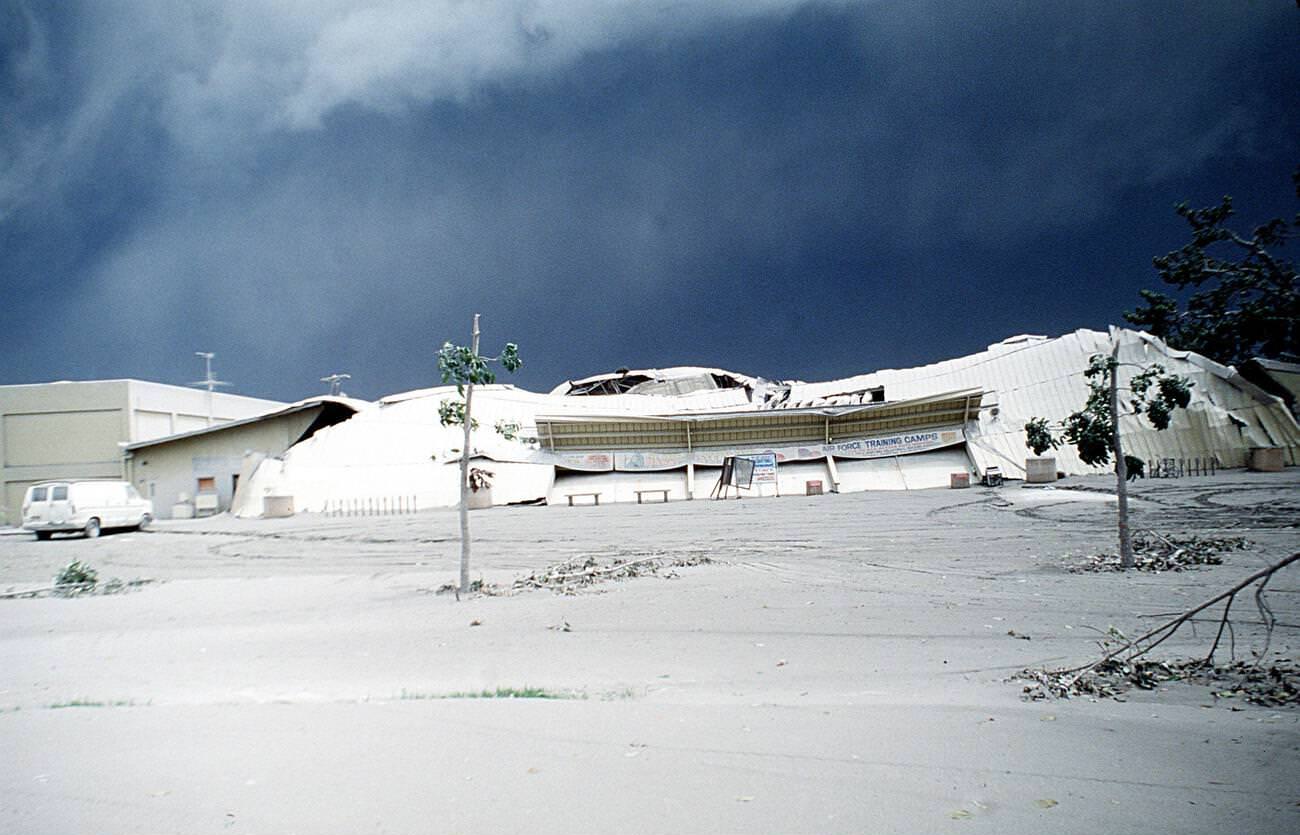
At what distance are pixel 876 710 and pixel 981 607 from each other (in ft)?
13.1

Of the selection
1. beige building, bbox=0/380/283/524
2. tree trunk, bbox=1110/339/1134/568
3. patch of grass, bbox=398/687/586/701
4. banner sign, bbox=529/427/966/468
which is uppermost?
beige building, bbox=0/380/283/524

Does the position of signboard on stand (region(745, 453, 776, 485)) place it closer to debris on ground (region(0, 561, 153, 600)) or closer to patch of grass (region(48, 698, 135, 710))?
debris on ground (region(0, 561, 153, 600))

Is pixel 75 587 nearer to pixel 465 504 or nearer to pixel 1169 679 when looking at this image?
pixel 465 504

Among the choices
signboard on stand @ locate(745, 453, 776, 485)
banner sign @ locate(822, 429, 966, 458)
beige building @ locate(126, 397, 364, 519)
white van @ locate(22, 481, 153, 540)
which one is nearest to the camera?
white van @ locate(22, 481, 153, 540)

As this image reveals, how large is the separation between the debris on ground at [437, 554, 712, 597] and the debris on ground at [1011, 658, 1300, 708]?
6634 mm

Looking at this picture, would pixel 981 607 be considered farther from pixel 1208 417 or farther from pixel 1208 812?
pixel 1208 417

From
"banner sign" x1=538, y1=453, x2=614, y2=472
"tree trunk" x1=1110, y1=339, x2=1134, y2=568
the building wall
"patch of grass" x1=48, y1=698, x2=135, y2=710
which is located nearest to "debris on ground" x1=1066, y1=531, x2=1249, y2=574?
"tree trunk" x1=1110, y1=339, x2=1134, y2=568

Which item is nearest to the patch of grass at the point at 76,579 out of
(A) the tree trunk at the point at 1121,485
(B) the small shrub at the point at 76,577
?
(B) the small shrub at the point at 76,577

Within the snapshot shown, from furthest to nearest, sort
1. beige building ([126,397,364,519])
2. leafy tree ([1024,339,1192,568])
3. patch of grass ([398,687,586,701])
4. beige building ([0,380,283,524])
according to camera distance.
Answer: beige building ([0,380,283,524])
beige building ([126,397,364,519])
leafy tree ([1024,339,1192,568])
patch of grass ([398,687,586,701])

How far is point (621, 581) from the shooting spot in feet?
37.4

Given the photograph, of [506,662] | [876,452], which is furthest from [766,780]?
[876,452]

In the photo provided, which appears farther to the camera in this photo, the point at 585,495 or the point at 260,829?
the point at 585,495

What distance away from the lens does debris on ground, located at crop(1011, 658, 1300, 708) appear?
16.0 feet

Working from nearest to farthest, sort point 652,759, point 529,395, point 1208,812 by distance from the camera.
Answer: point 1208,812
point 652,759
point 529,395
